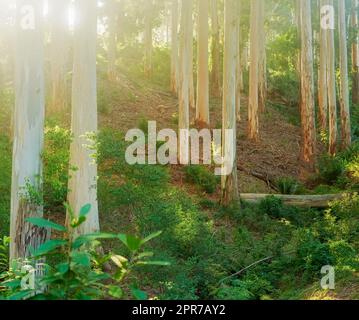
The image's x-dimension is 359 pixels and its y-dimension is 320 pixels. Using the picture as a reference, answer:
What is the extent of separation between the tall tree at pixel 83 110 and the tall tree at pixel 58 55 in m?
7.17

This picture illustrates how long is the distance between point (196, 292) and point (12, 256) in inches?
113

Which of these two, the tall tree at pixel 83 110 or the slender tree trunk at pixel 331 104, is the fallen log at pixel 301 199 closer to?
the tall tree at pixel 83 110

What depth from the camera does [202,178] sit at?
1584 centimetres

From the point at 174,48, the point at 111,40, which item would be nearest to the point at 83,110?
the point at 111,40

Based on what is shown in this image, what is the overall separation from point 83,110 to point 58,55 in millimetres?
8498

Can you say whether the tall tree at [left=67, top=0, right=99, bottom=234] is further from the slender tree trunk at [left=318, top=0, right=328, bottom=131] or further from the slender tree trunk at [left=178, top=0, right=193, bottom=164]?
Result: the slender tree trunk at [left=318, top=0, right=328, bottom=131]

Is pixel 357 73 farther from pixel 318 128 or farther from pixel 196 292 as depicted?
pixel 196 292

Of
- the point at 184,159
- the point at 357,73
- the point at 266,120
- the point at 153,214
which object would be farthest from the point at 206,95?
the point at 357,73

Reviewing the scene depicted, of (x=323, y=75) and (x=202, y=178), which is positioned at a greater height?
(x=323, y=75)

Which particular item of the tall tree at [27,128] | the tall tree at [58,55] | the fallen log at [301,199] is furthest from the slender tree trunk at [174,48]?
the tall tree at [27,128]

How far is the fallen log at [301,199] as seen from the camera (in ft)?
48.8

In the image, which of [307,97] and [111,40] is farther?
[111,40]

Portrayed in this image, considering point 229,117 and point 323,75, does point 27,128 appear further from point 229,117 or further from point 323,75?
point 323,75

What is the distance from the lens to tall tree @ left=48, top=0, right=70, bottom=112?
17453 mm
